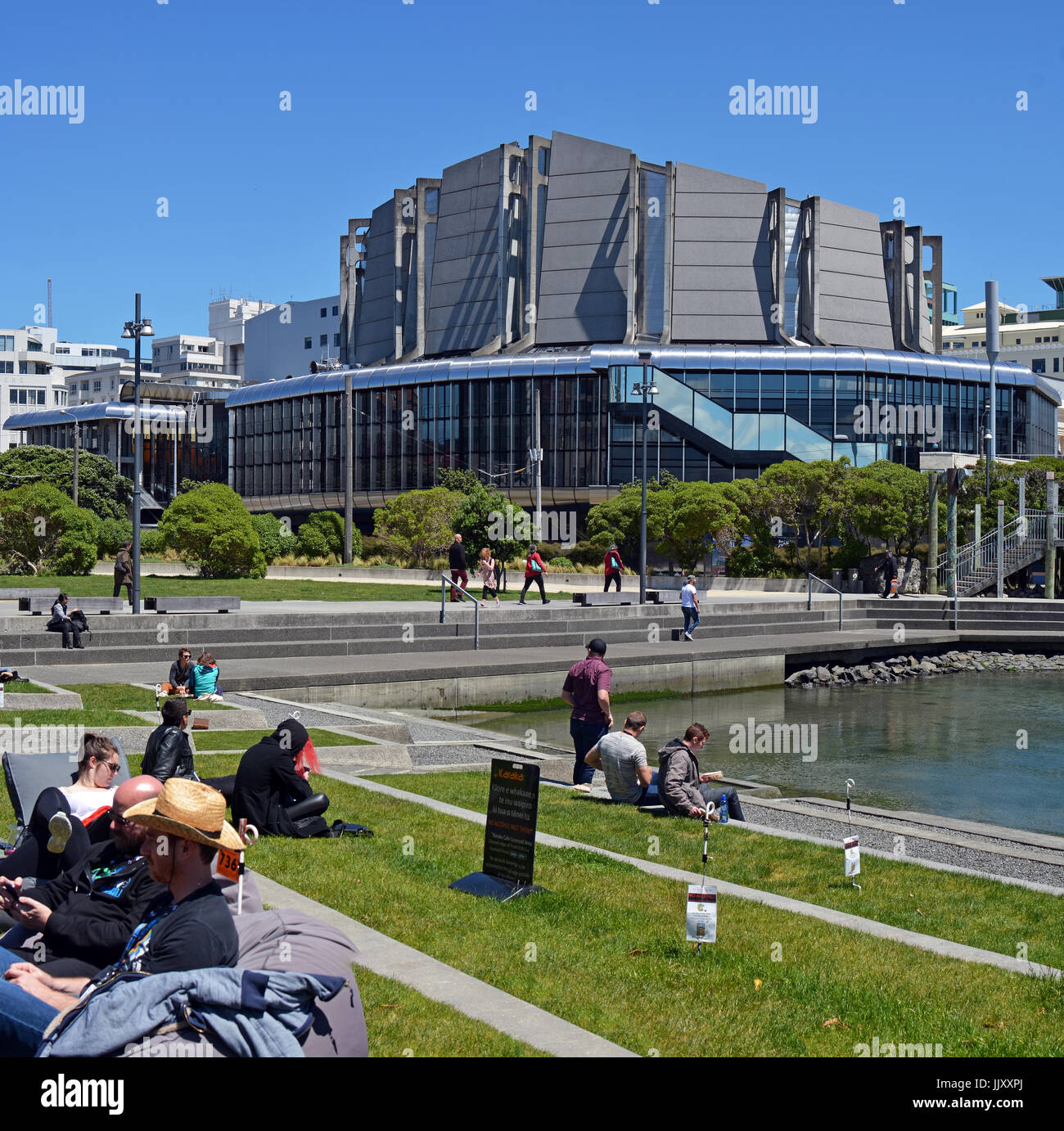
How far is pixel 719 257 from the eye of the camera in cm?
8338

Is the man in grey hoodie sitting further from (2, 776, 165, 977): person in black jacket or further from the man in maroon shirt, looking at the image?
(2, 776, 165, 977): person in black jacket

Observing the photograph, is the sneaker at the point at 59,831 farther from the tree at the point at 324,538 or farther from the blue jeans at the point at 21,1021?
the tree at the point at 324,538

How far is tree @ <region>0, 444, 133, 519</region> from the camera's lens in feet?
238

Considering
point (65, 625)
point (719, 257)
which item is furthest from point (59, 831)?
point (719, 257)

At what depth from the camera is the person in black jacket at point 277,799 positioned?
9422mm

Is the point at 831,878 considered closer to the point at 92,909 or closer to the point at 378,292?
the point at 92,909

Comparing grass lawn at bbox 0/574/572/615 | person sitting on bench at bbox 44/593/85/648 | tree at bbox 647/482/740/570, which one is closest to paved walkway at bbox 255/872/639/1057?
person sitting on bench at bbox 44/593/85/648

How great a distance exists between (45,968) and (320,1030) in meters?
1.79

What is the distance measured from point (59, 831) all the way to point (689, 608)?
26305 mm

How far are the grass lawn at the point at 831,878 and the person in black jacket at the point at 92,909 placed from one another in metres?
4.70

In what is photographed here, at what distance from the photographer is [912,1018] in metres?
5.93
